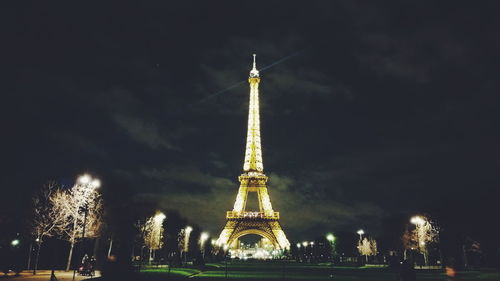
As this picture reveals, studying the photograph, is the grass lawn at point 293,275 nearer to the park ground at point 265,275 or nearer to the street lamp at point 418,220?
the park ground at point 265,275

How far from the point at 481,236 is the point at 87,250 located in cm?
6087

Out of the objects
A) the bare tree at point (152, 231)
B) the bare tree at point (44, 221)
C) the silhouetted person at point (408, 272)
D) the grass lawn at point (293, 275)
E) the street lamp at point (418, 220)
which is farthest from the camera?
the bare tree at point (152, 231)

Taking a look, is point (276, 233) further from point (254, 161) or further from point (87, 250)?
point (87, 250)

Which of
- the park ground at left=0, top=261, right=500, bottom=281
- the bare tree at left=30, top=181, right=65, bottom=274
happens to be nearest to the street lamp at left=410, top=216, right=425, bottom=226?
the park ground at left=0, top=261, right=500, bottom=281

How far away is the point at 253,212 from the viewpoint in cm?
9106

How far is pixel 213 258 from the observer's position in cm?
8181

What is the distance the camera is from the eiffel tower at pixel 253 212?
87438 millimetres

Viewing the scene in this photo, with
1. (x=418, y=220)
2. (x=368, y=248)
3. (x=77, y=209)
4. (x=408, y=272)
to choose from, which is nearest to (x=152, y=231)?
(x=77, y=209)

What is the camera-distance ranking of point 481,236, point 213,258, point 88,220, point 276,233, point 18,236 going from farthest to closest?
point 276,233 → point 213,258 → point 481,236 → point 18,236 → point 88,220

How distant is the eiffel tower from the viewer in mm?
87438

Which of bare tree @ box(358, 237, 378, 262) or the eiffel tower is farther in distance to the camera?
bare tree @ box(358, 237, 378, 262)

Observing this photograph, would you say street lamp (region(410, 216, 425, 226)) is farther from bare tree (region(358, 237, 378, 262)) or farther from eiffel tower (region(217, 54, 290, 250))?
bare tree (region(358, 237, 378, 262))

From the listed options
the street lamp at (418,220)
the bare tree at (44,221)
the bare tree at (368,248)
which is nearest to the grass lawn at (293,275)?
the bare tree at (44,221)

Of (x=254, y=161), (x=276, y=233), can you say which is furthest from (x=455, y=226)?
(x=254, y=161)
